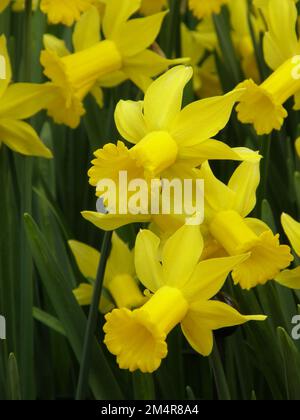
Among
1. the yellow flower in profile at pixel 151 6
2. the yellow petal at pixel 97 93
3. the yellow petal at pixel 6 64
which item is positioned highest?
the yellow flower in profile at pixel 151 6

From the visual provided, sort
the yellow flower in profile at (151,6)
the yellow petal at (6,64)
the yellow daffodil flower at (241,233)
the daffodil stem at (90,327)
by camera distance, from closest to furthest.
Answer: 1. the yellow daffodil flower at (241,233)
2. the daffodil stem at (90,327)
3. the yellow petal at (6,64)
4. the yellow flower in profile at (151,6)

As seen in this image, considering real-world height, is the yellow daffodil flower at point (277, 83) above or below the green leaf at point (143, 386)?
above

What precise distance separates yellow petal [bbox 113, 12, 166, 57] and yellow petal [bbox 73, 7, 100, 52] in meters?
0.05

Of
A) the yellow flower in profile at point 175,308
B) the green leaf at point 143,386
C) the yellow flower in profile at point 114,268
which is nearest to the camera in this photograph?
the yellow flower in profile at point 175,308

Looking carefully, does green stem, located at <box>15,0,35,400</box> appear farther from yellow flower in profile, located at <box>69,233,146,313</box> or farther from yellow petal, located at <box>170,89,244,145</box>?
yellow petal, located at <box>170,89,244,145</box>

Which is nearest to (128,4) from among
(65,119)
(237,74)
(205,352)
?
(65,119)

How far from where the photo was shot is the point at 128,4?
6.19ft

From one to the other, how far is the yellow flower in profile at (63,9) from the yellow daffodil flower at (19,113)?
0.20 meters

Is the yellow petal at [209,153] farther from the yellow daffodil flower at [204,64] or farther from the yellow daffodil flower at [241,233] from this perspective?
the yellow daffodil flower at [204,64]

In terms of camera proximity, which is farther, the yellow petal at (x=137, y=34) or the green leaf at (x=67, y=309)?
the yellow petal at (x=137, y=34)

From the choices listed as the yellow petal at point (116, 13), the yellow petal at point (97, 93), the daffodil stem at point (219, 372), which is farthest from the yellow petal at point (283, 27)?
the daffodil stem at point (219, 372)

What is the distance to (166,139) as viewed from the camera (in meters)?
1.23

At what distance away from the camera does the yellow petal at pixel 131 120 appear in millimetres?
1275

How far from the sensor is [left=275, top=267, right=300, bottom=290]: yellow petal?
1.37 metres
